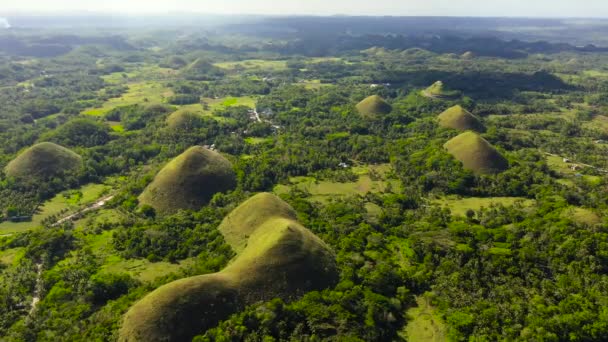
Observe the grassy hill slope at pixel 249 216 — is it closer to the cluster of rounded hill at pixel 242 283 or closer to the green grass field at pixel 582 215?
the cluster of rounded hill at pixel 242 283

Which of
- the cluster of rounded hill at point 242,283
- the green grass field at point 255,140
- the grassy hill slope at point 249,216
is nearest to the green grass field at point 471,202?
the cluster of rounded hill at point 242,283

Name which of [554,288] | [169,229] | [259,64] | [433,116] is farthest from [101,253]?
[259,64]

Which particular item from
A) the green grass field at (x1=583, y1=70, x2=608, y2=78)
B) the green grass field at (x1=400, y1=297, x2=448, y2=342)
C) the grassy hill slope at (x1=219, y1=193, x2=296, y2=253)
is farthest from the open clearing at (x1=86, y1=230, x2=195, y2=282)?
the green grass field at (x1=583, y1=70, x2=608, y2=78)

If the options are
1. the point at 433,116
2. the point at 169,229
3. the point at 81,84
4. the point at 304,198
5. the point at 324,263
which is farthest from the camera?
the point at 81,84

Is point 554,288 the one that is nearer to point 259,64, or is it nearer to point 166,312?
point 166,312

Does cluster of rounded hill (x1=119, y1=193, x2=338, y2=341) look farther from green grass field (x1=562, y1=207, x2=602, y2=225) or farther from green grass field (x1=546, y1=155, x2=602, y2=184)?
green grass field (x1=546, y1=155, x2=602, y2=184)

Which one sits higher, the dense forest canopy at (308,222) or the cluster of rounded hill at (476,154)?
the cluster of rounded hill at (476,154)
